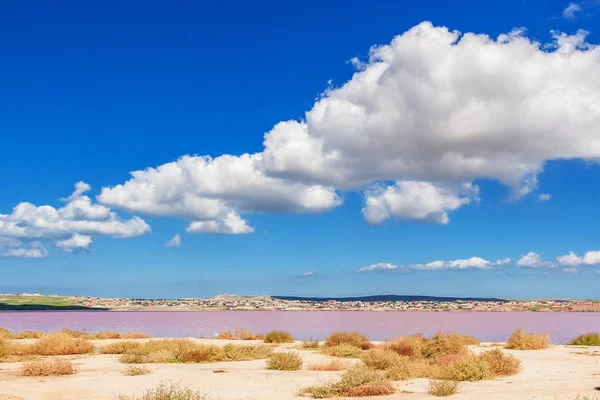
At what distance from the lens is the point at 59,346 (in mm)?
24469

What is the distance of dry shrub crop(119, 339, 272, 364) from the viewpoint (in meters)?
21.9

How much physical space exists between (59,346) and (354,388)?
1580 cm

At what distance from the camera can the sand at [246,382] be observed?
13.8 m

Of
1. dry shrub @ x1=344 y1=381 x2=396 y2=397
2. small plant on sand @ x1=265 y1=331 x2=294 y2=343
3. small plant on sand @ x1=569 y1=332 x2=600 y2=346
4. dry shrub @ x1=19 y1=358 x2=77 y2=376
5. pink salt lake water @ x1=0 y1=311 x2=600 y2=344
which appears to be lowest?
pink salt lake water @ x1=0 y1=311 x2=600 y2=344

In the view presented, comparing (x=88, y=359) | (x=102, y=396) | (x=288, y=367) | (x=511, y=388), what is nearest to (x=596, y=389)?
(x=511, y=388)

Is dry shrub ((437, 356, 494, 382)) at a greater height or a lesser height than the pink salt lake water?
greater

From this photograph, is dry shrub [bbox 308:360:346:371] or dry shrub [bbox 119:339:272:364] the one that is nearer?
dry shrub [bbox 308:360:346:371]

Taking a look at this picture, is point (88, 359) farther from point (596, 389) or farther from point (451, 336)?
point (596, 389)

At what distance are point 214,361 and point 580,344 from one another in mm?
21403

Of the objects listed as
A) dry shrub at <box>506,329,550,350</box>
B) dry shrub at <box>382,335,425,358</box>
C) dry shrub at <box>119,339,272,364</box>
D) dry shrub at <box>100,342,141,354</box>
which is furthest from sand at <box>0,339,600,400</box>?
dry shrub at <box>506,329,550,350</box>

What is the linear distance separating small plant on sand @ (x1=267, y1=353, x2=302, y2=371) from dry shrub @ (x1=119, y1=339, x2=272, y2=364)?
3.03 metres

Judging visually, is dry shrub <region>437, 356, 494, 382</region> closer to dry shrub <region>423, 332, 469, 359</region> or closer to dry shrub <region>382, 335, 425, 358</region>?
dry shrub <region>423, 332, 469, 359</region>

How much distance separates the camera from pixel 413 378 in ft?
56.4

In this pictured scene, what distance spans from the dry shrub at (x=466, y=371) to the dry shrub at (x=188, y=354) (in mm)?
8793
